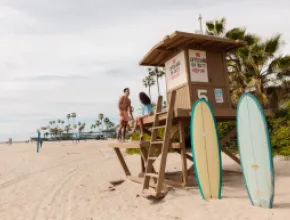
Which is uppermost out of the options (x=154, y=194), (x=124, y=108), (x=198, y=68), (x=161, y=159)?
(x=198, y=68)

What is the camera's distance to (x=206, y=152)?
5141mm

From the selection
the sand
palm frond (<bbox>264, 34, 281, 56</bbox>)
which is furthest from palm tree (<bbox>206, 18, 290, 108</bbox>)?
A: the sand

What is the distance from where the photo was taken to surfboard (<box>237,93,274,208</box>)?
13.7ft

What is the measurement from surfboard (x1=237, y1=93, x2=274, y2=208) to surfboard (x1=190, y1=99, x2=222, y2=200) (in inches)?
22.8

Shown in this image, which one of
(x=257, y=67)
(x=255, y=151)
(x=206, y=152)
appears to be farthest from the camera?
(x=257, y=67)

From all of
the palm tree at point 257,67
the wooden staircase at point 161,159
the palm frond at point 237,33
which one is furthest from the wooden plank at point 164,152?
the palm frond at point 237,33

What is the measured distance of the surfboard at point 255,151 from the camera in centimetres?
417

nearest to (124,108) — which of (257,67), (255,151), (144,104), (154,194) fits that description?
(144,104)

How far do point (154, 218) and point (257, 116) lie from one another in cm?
247

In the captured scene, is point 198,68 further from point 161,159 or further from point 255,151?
point 255,151

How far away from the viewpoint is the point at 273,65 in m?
14.3

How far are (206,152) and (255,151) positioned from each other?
1.01 metres

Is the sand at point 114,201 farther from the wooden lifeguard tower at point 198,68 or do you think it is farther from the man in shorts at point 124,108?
the wooden lifeguard tower at point 198,68

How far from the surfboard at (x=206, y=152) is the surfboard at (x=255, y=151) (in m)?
0.58
